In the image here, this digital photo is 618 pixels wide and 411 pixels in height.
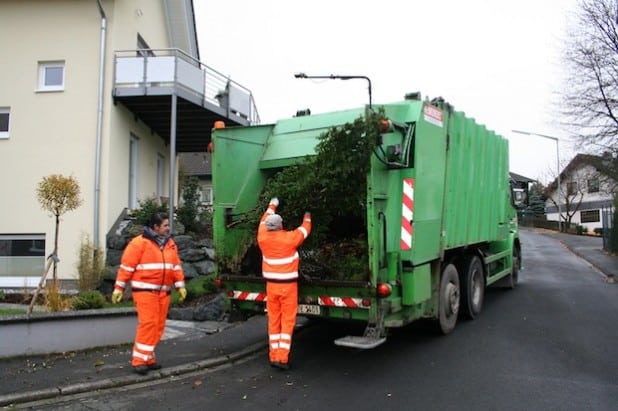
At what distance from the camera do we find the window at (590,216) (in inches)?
1924

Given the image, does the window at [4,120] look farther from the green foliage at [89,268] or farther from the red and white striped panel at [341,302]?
the red and white striped panel at [341,302]

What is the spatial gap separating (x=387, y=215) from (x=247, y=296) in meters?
1.96

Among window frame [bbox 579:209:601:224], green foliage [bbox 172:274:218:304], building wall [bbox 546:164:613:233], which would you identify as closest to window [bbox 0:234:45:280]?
green foliage [bbox 172:274:218:304]

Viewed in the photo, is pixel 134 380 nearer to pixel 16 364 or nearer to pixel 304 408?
pixel 16 364

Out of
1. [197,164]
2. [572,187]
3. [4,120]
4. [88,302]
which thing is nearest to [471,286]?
[88,302]

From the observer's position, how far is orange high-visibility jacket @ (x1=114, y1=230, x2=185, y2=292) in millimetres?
5445

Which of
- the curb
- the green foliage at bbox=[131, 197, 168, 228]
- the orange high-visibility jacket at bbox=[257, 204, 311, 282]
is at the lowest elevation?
the curb

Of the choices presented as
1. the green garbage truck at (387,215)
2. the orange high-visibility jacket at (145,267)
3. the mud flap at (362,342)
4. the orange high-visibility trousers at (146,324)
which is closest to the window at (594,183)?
the green garbage truck at (387,215)

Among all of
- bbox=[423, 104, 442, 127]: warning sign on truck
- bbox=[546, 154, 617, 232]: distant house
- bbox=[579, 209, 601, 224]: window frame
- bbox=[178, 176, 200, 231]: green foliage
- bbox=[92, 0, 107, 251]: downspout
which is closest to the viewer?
bbox=[423, 104, 442, 127]: warning sign on truck

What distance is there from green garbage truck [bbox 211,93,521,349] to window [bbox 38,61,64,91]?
767 cm

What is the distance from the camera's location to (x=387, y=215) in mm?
5457

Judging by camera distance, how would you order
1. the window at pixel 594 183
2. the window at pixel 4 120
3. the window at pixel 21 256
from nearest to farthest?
the window at pixel 21 256
the window at pixel 4 120
the window at pixel 594 183

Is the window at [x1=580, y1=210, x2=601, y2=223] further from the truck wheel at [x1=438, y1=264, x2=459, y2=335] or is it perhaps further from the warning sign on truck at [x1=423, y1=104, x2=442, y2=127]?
the warning sign on truck at [x1=423, y1=104, x2=442, y2=127]

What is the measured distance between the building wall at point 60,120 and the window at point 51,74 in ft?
0.42
